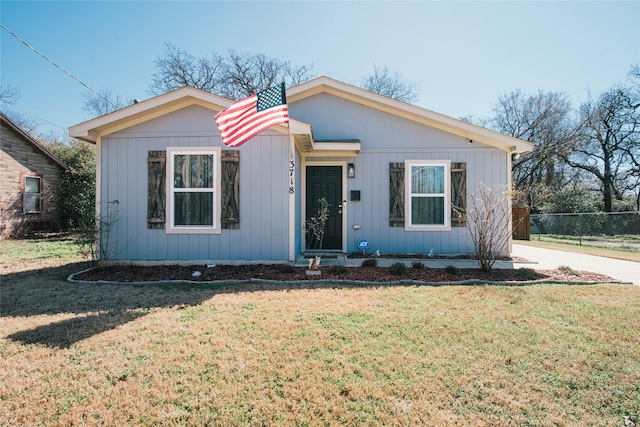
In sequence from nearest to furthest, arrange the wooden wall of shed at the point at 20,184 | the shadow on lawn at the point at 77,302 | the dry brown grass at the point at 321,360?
1. the dry brown grass at the point at 321,360
2. the shadow on lawn at the point at 77,302
3. the wooden wall of shed at the point at 20,184

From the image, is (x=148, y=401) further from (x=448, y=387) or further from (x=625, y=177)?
(x=625, y=177)

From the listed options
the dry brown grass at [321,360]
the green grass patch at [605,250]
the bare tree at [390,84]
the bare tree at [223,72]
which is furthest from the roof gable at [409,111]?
the bare tree at [390,84]

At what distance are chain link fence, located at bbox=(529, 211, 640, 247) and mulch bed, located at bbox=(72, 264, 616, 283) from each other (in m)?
7.37

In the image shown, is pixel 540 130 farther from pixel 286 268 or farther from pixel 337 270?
pixel 286 268

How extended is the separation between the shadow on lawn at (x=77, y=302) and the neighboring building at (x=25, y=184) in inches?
348

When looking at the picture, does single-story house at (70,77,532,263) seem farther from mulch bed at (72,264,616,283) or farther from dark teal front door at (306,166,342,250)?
dark teal front door at (306,166,342,250)

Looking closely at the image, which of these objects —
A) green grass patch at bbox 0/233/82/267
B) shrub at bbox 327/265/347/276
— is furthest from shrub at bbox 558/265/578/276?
green grass patch at bbox 0/233/82/267

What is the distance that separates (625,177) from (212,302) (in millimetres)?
25903

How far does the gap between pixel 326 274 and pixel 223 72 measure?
20572mm

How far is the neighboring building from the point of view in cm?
1162

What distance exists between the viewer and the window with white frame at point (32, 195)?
12430 millimetres

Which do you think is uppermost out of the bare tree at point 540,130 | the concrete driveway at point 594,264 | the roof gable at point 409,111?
the bare tree at point 540,130

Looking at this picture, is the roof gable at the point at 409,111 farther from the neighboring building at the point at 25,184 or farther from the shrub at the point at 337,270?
the neighboring building at the point at 25,184

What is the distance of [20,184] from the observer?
39.9 feet
